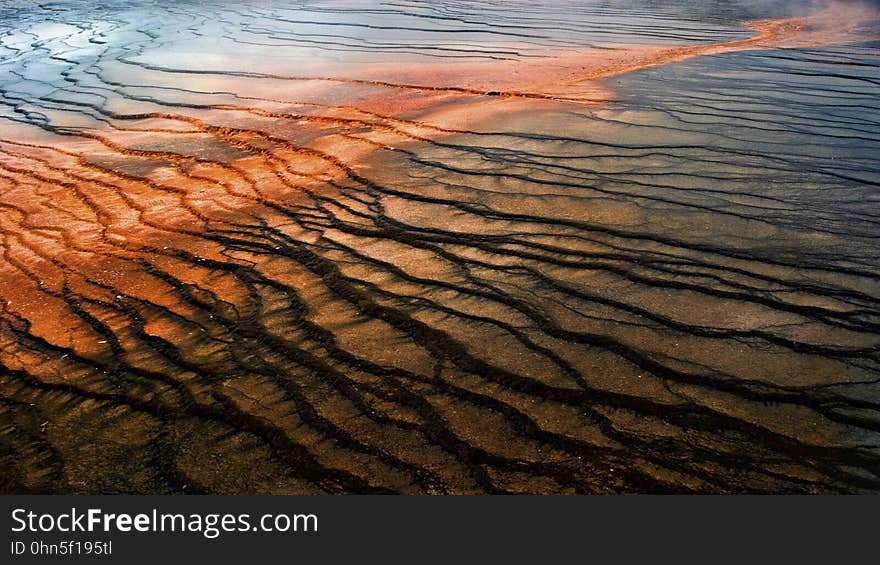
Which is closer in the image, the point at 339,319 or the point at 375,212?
the point at 339,319

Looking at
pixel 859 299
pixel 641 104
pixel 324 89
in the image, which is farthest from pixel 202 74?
pixel 859 299

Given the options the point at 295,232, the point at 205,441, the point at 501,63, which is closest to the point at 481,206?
the point at 295,232

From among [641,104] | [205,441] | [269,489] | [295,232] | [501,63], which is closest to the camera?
[269,489]

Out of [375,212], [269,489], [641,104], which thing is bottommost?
[269,489]

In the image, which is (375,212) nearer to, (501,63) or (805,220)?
(805,220)

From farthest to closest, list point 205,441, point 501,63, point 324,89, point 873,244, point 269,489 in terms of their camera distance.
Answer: point 501,63 < point 324,89 < point 873,244 < point 205,441 < point 269,489

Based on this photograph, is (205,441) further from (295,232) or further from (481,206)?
(481,206)

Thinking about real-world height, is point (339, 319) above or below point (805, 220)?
below
